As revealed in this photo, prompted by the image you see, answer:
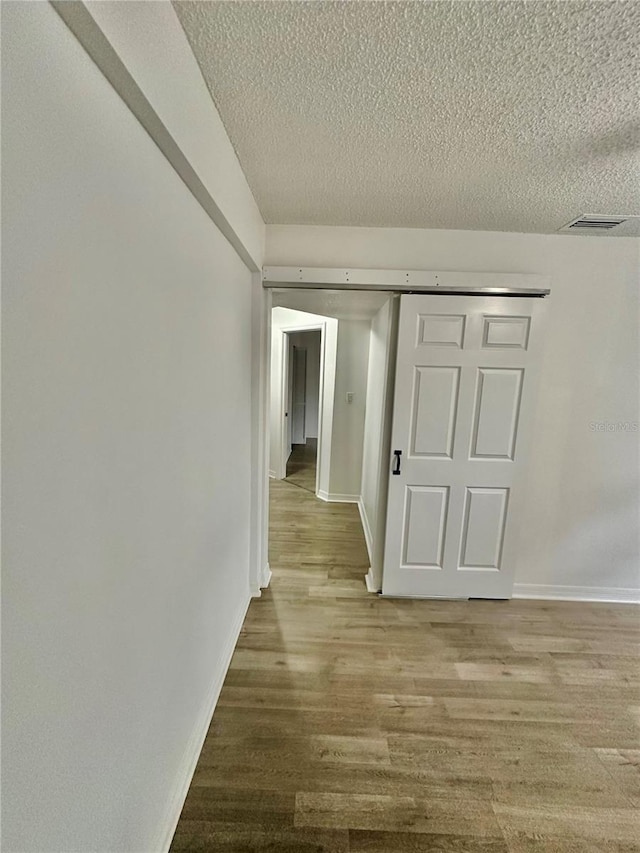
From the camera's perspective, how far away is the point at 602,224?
2.00 metres

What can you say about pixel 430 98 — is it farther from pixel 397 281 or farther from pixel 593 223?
pixel 593 223

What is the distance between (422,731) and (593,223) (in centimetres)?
272

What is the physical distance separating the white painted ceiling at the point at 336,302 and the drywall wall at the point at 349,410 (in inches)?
5.3

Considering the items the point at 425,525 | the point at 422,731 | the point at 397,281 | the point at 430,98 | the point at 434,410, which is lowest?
the point at 422,731

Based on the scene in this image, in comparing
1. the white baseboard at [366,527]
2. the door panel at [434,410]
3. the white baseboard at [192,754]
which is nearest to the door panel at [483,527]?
the door panel at [434,410]

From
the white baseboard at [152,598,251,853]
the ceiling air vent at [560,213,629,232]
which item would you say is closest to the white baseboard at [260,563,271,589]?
the white baseboard at [152,598,251,853]

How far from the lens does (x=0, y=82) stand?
0.49 metres

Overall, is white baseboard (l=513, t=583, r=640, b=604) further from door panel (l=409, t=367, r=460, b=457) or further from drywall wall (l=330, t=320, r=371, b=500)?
drywall wall (l=330, t=320, r=371, b=500)

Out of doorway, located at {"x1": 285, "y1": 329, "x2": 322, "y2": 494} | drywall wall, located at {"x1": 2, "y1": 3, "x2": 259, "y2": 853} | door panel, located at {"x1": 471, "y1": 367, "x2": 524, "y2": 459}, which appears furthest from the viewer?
doorway, located at {"x1": 285, "y1": 329, "x2": 322, "y2": 494}

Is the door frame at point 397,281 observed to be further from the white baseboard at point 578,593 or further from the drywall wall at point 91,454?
the white baseboard at point 578,593

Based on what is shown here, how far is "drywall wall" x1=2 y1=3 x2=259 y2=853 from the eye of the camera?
55 centimetres

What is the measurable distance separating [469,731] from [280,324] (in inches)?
162

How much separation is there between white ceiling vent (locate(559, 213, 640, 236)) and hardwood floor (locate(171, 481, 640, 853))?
240cm

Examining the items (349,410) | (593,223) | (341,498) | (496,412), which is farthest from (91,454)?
(341,498)
